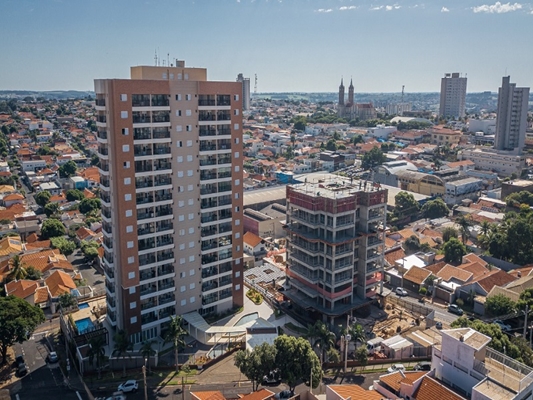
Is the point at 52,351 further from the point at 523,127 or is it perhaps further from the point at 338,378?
the point at 523,127

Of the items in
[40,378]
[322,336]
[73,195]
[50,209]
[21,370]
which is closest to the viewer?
[40,378]

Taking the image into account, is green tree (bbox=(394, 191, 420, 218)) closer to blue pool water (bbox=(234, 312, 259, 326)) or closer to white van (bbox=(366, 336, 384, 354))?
white van (bbox=(366, 336, 384, 354))

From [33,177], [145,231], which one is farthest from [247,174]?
[145,231]

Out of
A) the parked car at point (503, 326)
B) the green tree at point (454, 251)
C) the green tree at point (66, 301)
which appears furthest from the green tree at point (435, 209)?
the green tree at point (66, 301)

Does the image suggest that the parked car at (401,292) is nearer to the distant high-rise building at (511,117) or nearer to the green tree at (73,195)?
the green tree at (73,195)

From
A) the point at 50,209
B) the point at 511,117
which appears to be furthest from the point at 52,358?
the point at 511,117

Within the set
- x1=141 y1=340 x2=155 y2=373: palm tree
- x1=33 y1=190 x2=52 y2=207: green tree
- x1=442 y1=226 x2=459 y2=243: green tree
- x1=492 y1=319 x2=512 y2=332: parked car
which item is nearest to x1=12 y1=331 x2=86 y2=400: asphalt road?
x1=141 y1=340 x2=155 y2=373: palm tree

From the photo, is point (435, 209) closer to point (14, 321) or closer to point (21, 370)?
point (14, 321)
